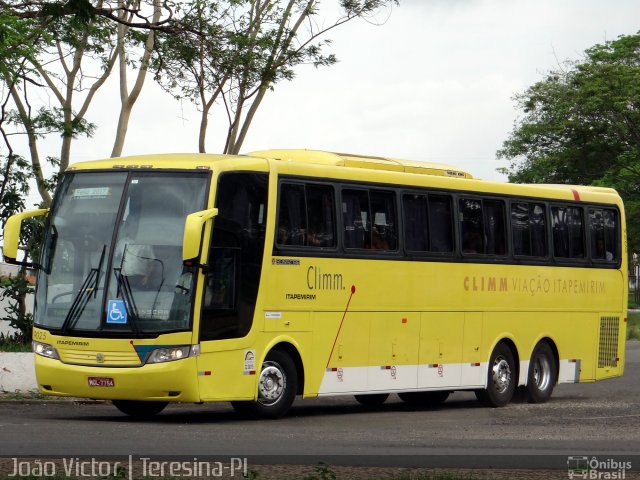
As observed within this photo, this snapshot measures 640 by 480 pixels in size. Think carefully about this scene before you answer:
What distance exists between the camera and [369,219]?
20609 millimetres

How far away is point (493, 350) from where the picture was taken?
2322cm

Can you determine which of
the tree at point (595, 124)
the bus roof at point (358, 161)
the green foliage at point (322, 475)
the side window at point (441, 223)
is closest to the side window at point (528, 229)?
the bus roof at point (358, 161)

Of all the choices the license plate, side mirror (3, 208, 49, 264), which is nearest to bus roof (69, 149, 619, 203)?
side mirror (3, 208, 49, 264)

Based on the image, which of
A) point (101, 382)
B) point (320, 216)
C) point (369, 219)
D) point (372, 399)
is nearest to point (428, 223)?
point (369, 219)

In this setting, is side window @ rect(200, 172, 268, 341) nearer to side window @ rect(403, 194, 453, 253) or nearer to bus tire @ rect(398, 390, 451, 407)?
side window @ rect(403, 194, 453, 253)

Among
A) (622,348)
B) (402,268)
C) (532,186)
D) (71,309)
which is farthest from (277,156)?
(622,348)

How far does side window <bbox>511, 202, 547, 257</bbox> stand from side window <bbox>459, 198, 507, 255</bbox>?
13.7 inches

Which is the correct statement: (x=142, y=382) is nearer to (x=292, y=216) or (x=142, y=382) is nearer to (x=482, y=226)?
(x=292, y=216)

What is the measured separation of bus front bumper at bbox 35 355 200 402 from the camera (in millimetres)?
17516

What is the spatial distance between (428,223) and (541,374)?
169 inches

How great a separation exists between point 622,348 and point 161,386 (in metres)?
11.6

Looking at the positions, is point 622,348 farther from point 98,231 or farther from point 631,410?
point 98,231

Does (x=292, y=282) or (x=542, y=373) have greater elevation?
(x=292, y=282)

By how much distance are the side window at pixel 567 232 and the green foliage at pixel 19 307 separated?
952 centimetres
